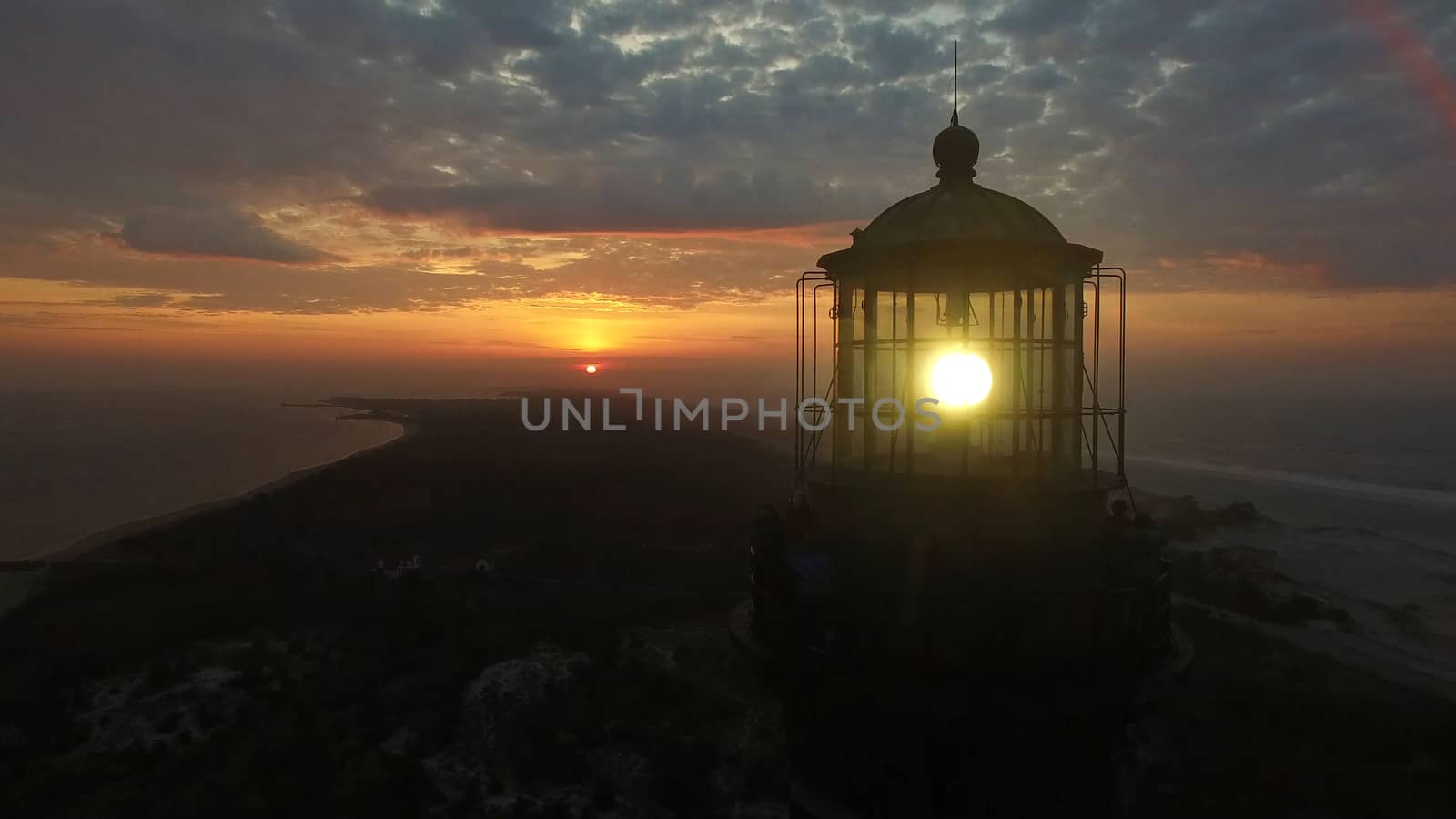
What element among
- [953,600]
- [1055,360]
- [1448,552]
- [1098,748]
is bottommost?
[1448,552]

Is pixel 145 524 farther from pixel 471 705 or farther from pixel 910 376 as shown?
pixel 910 376

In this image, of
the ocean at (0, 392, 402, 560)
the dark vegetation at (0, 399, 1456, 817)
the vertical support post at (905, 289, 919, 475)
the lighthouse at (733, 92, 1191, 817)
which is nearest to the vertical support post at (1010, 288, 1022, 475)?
the lighthouse at (733, 92, 1191, 817)

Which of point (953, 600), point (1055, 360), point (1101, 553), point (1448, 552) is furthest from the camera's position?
point (1448, 552)

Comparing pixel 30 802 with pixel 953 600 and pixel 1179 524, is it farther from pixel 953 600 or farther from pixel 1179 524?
pixel 1179 524

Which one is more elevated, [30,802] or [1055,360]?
[1055,360]

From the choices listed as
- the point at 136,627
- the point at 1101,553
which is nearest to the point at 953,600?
the point at 1101,553

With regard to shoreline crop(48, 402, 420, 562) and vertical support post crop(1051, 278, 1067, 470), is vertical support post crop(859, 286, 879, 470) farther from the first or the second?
shoreline crop(48, 402, 420, 562)

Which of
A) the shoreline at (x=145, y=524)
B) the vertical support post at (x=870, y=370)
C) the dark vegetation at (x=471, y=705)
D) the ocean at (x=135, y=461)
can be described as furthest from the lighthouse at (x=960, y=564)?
the ocean at (x=135, y=461)
